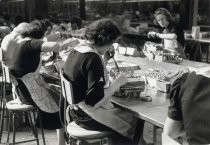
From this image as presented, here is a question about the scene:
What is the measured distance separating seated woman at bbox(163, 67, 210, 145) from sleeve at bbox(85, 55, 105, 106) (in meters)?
0.77

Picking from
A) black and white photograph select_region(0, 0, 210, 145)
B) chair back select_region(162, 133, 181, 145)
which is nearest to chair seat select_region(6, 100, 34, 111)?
black and white photograph select_region(0, 0, 210, 145)

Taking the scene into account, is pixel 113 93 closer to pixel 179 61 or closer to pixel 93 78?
pixel 93 78

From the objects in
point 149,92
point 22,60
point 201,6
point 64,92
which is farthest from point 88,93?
point 201,6

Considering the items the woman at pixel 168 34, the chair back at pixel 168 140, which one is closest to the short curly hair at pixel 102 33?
the chair back at pixel 168 140

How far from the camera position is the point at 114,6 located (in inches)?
327

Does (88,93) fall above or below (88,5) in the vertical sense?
below

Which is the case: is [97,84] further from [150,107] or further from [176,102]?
[176,102]

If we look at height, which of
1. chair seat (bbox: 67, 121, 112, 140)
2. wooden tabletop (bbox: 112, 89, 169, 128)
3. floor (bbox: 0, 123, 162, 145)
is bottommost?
floor (bbox: 0, 123, 162, 145)

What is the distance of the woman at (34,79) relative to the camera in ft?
10.7

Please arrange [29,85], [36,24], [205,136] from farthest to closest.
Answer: [36,24] → [29,85] → [205,136]

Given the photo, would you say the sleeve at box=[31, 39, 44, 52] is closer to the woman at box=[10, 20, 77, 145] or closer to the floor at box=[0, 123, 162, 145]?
the woman at box=[10, 20, 77, 145]

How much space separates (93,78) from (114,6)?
6.23 metres

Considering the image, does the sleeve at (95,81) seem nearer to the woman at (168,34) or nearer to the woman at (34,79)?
the woman at (34,79)

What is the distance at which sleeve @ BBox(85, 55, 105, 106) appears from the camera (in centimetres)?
228
